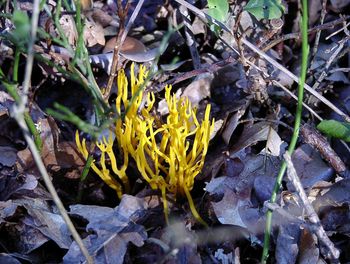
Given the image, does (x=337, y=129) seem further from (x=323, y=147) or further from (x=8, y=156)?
(x=8, y=156)

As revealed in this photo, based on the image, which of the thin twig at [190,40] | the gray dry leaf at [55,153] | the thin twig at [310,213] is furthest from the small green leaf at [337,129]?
the gray dry leaf at [55,153]

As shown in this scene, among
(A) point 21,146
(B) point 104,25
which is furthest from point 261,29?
(A) point 21,146

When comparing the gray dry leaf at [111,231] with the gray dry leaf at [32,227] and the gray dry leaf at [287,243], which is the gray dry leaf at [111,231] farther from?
the gray dry leaf at [287,243]

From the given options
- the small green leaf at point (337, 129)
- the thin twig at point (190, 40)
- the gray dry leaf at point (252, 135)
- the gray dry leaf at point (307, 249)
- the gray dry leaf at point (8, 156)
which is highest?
the thin twig at point (190, 40)

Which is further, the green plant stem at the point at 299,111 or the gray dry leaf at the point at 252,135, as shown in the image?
the gray dry leaf at the point at 252,135

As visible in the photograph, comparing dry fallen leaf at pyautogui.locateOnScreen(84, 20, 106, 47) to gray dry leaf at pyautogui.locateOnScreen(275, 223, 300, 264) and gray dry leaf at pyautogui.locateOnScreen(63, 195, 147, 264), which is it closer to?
gray dry leaf at pyautogui.locateOnScreen(63, 195, 147, 264)

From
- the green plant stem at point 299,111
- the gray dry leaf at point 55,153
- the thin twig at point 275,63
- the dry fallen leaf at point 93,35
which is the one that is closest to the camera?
the green plant stem at point 299,111

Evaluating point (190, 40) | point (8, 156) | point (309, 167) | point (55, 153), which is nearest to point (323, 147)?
point (309, 167)
